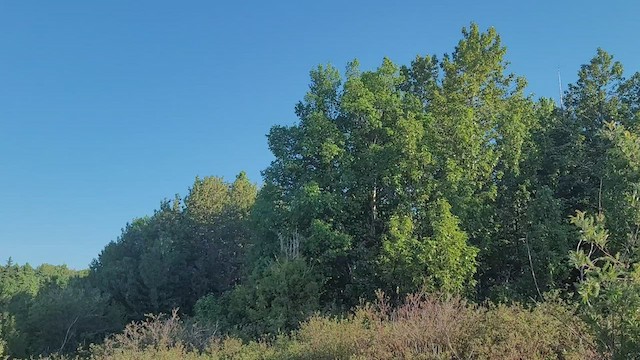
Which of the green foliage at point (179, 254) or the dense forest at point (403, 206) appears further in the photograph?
the green foliage at point (179, 254)

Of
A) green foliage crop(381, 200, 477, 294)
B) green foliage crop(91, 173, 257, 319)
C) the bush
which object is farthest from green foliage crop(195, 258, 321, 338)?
green foliage crop(91, 173, 257, 319)

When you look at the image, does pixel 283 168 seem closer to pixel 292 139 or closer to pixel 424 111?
pixel 292 139

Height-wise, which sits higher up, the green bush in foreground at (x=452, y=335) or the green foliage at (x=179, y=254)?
the green foliage at (x=179, y=254)

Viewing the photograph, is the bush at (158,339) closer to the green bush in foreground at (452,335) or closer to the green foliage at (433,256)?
the green bush in foreground at (452,335)

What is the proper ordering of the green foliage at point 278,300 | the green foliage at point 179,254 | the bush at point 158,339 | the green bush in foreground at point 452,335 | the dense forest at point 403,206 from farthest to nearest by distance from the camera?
the green foliage at point 179,254, the green foliage at point 278,300, the dense forest at point 403,206, the bush at point 158,339, the green bush in foreground at point 452,335

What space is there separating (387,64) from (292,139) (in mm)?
4642

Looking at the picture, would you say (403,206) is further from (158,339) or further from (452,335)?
(452,335)

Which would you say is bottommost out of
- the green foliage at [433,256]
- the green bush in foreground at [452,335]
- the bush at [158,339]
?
the bush at [158,339]

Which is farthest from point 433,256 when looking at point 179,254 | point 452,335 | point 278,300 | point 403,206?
point 179,254

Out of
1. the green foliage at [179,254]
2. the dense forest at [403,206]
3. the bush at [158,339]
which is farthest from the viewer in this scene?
the green foliage at [179,254]

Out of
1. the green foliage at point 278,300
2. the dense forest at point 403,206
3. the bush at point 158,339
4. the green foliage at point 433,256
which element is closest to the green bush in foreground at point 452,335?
the dense forest at point 403,206

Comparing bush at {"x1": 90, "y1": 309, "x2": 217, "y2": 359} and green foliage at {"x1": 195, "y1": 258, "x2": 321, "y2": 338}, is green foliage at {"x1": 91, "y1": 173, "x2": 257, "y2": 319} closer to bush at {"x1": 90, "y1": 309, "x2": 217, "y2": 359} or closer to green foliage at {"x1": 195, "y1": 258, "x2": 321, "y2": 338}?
green foliage at {"x1": 195, "y1": 258, "x2": 321, "y2": 338}

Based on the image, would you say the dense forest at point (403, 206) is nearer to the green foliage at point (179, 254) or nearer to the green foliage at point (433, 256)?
the green foliage at point (433, 256)

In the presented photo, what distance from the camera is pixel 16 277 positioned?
37.8m
